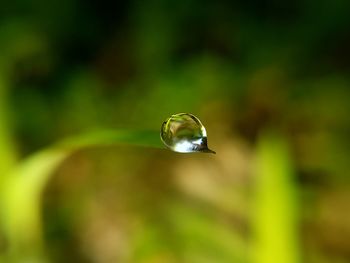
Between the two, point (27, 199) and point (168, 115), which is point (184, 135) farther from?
point (168, 115)

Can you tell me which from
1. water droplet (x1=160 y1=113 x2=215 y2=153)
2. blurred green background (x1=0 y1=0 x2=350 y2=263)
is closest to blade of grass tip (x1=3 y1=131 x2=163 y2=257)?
blurred green background (x1=0 y1=0 x2=350 y2=263)

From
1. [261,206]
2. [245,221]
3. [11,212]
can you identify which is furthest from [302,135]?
[11,212]

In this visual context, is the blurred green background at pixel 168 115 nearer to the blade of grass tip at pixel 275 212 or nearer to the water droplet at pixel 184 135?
the blade of grass tip at pixel 275 212

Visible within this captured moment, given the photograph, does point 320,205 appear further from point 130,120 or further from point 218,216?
point 130,120

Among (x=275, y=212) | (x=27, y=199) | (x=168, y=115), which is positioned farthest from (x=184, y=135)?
(x=168, y=115)

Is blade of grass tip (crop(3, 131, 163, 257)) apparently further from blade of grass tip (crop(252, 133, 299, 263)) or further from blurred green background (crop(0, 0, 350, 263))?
blade of grass tip (crop(252, 133, 299, 263))

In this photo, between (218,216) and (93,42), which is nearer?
(218,216)
